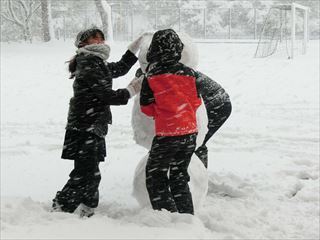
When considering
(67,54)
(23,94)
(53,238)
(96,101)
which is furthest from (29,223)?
(67,54)

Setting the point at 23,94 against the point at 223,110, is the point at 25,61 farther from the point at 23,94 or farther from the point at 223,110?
the point at 223,110

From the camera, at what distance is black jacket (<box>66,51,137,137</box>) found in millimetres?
4020

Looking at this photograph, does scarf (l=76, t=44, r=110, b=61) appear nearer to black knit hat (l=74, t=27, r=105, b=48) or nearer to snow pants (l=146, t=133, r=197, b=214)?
black knit hat (l=74, t=27, r=105, b=48)

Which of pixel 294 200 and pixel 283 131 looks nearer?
pixel 294 200

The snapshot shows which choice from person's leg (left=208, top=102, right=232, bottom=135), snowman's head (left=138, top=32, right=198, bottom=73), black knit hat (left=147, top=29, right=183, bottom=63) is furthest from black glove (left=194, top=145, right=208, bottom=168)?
black knit hat (left=147, top=29, right=183, bottom=63)

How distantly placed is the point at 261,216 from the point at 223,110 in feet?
3.63

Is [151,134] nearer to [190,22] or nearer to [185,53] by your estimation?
[185,53]

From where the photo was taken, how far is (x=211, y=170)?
594 cm

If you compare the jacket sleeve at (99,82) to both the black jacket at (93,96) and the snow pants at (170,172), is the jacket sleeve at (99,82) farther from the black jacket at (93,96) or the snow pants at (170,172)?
the snow pants at (170,172)

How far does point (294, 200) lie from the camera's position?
16.2 feet

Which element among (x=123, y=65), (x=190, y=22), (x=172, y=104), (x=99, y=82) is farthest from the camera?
(x=190, y=22)

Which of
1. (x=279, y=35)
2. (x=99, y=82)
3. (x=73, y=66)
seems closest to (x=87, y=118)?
(x=99, y=82)

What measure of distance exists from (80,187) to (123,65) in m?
1.15

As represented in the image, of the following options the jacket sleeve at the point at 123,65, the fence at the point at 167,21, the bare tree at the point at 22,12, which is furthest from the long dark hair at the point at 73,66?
the fence at the point at 167,21
